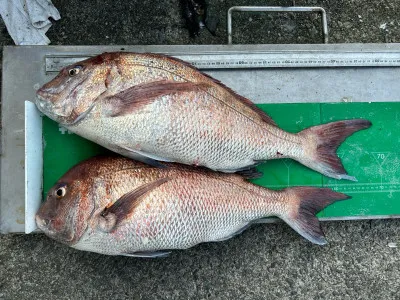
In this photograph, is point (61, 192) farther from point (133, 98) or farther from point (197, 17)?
point (197, 17)

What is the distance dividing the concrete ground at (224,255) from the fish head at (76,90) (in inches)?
23.8

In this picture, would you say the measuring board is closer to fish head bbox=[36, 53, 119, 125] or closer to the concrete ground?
the concrete ground

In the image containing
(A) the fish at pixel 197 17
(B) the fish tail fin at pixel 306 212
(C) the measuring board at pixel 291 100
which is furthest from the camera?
(A) the fish at pixel 197 17

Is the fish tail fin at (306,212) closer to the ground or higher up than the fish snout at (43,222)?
closer to the ground

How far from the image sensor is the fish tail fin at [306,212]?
6.42 feet

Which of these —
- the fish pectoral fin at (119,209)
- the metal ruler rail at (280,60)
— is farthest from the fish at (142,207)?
the metal ruler rail at (280,60)

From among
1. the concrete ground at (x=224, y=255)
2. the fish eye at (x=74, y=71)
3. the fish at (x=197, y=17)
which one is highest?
the fish at (x=197, y=17)

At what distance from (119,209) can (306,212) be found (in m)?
0.85

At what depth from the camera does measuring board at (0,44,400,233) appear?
2059 mm

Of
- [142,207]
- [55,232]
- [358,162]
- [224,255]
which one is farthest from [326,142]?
[55,232]

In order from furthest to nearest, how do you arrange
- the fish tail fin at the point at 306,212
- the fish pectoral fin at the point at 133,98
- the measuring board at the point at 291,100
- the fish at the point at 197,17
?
the fish at the point at 197,17, the measuring board at the point at 291,100, the fish tail fin at the point at 306,212, the fish pectoral fin at the point at 133,98

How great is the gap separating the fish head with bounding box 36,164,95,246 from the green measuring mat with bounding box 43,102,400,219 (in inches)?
32.3

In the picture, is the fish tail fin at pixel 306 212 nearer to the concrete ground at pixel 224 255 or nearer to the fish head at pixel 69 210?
the concrete ground at pixel 224 255

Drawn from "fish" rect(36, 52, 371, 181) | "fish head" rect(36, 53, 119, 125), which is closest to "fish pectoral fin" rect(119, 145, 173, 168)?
"fish" rect(36, 52, 371, 181)
